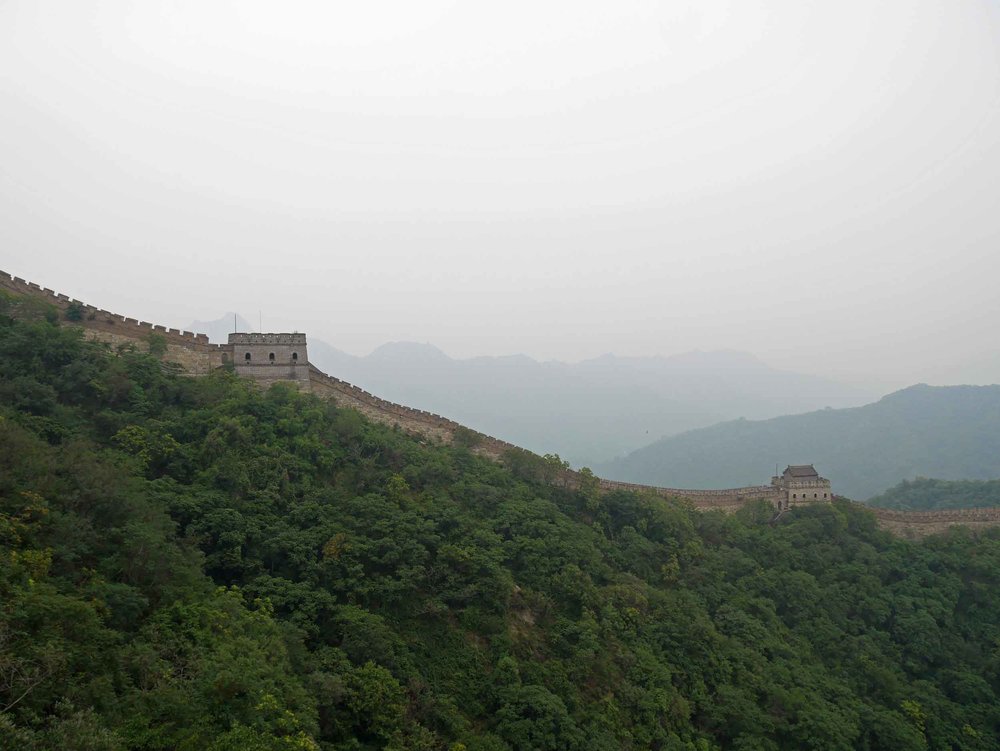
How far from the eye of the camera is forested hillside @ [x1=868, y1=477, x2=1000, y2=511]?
1656 inches

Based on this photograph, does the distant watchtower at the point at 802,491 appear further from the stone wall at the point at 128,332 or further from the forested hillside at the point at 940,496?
the stone wall at the point at 128,332

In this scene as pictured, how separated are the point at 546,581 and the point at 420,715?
714 cm

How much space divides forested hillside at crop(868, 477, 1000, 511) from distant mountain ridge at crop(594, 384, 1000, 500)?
2857 cm

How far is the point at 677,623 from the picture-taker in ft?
69.0

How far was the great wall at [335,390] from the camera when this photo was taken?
80.5ft

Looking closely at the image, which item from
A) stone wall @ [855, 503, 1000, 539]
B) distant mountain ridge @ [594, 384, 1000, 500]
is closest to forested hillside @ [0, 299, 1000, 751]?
stone wall @ [855, 503, 1000, 539]

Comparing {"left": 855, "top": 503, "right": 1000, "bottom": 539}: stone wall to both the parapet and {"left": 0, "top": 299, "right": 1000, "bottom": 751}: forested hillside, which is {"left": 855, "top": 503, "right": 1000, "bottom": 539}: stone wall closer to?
{"left": 0, "top": 299, "right": 1000, "bottom": 751}: forested hillside

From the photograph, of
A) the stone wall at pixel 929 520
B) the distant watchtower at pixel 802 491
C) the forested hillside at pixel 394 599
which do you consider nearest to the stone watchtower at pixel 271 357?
the forested hillside at pixel 394 599

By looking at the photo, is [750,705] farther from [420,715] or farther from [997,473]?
[997,473]

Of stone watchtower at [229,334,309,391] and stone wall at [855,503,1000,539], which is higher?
stone watchtower at [229,334,309,391]

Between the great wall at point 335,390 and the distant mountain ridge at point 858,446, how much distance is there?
4614 centimetres

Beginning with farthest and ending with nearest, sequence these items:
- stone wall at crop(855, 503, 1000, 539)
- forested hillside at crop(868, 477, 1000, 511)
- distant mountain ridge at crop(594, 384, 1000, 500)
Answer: distant mountain ridge at crop(594, 384, 1000, 500), forested hillside at crop(868, 477, 1000, 511), stone wall at crop(855, 503, 1000, 539)

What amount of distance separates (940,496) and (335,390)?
4505cm

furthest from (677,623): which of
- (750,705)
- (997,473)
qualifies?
(997,473)
